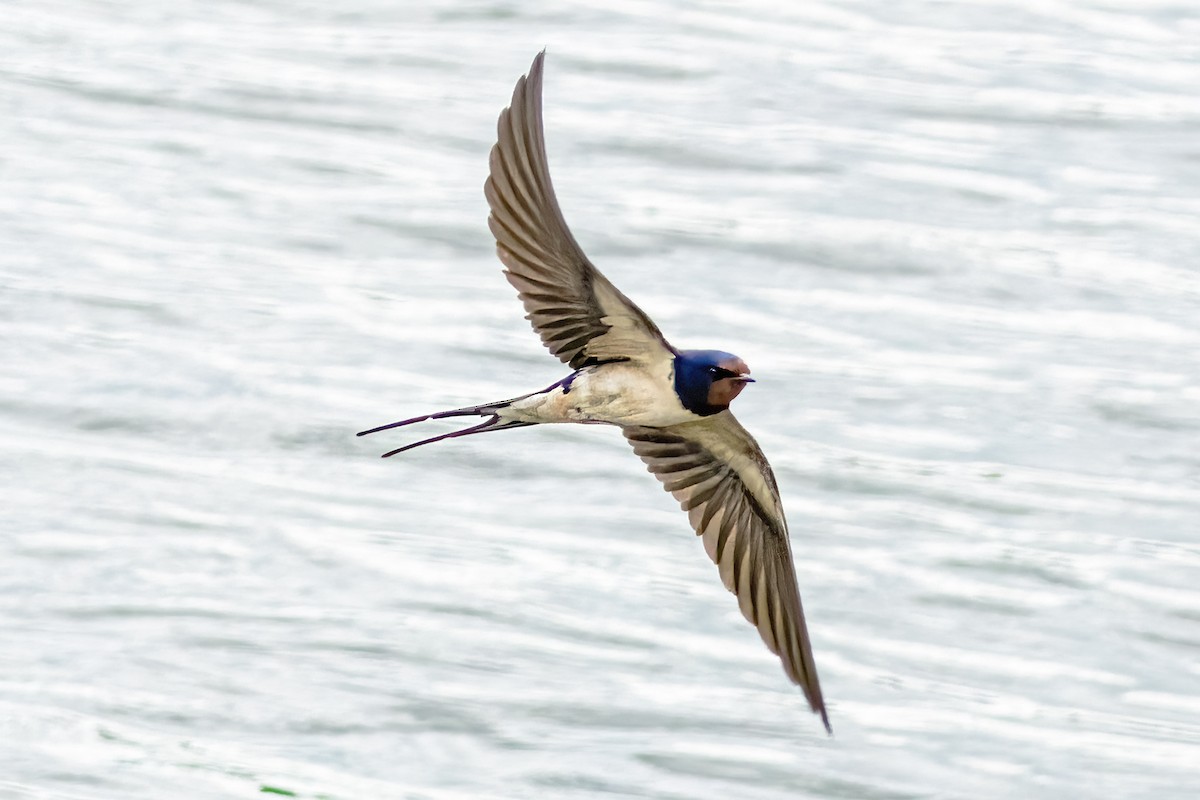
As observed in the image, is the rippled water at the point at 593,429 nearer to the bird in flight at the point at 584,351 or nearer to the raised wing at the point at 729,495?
the raised wing at the point at 729,495

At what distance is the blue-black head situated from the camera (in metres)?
3.41

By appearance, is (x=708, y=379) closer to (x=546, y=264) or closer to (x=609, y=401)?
(x=609, y=401)

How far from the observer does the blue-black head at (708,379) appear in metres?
3.41

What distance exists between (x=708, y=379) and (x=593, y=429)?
321 centimetres

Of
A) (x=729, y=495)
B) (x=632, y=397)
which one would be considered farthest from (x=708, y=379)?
(x=729, y=495)

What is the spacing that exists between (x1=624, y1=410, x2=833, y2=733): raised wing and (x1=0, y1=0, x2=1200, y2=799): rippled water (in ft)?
4.59

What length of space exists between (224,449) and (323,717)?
1.35 m

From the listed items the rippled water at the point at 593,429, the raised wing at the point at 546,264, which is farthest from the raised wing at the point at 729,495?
the rippled water at the point at 593,429

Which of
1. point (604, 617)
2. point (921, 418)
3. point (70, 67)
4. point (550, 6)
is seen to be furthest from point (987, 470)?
point (70, 67)

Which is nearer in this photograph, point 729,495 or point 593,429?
point 729,495

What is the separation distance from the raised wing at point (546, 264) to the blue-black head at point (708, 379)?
0.06 meters

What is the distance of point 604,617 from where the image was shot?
5.89m

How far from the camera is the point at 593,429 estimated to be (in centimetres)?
662

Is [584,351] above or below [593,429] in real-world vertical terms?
above
